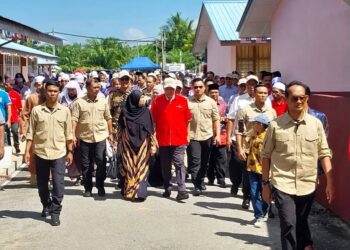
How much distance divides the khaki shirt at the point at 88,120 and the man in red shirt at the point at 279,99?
262 cm

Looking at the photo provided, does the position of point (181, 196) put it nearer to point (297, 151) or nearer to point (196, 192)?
point (196, 192)

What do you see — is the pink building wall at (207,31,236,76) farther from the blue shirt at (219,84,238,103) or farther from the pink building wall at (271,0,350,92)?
the blue shirt at (219,84,238,103)

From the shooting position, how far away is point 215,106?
8.77 m

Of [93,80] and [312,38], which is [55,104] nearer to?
[93,80]

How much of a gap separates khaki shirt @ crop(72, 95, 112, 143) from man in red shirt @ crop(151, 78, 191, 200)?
2.81 feet

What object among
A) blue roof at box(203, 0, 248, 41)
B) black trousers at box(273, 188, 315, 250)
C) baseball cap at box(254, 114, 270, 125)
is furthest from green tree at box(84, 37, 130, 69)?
black trousers at box(273, 188, 315, 250)

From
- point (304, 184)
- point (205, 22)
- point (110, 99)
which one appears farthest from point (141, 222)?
point (205, 22)

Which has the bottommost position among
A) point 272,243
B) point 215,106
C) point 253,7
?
point 272,243

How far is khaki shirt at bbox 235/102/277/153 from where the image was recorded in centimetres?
697

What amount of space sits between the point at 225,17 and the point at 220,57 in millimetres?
2854

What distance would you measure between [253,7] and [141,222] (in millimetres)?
8288

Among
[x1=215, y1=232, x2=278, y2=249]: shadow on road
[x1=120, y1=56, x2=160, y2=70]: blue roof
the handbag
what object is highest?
[x1=120, y1=56, x2=160, y2=70]: blue roof

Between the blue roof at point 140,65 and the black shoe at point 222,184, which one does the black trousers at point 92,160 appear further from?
the blue roof at point 140,65

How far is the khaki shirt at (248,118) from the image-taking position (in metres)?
6.97
